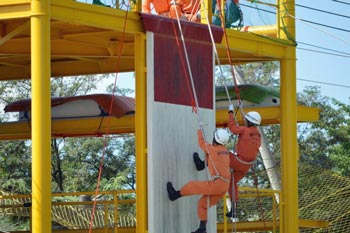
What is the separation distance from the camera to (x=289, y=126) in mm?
23344

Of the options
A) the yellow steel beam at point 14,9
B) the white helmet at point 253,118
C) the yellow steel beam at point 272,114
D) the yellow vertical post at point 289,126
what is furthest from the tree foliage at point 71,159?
the yellow steel beam at point 14,9

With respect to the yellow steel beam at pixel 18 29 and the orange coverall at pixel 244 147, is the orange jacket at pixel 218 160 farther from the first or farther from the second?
the yellow steel beam at pixel 18 29

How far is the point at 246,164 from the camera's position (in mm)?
21125

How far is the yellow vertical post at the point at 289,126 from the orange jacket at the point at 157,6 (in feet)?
8.86

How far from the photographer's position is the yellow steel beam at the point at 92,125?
25969 mm

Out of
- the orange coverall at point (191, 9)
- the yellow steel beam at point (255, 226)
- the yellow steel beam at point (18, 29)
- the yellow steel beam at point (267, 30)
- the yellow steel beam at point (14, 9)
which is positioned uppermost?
the orange coverall at point (191, 9)

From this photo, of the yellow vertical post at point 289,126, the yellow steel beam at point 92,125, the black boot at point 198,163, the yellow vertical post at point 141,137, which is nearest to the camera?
the yellow vertical post at point 141,137

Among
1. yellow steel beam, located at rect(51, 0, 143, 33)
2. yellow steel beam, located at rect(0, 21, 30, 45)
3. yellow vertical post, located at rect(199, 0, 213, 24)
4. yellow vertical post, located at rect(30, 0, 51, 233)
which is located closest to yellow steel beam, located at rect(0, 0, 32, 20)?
yellow vertical post, located at rect(30, 0, 51, 233)

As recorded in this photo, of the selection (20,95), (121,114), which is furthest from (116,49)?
(20,95)

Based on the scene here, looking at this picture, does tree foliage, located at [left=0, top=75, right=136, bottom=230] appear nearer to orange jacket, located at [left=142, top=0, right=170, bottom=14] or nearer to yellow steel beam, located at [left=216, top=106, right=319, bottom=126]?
yellow steel beam, located at [left=216, top=106, right=319, bottom=126]

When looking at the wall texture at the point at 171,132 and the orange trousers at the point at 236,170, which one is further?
the orange trousers at the point at 236,170

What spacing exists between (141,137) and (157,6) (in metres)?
3.04

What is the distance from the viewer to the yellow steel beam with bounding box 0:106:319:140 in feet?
85.2

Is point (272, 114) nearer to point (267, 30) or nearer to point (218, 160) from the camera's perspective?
point (267, 30)
